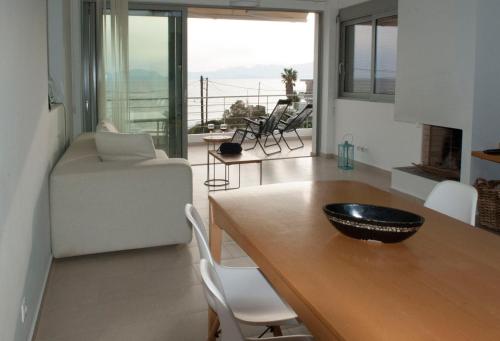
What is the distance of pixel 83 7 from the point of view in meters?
6.71

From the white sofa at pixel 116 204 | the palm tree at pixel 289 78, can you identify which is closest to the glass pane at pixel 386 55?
the white sofa at pixel 116 204

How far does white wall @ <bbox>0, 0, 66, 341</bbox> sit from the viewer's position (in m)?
1.96

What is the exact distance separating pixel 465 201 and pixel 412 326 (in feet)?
4.05

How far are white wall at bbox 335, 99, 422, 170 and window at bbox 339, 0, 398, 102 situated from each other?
17 centimetres

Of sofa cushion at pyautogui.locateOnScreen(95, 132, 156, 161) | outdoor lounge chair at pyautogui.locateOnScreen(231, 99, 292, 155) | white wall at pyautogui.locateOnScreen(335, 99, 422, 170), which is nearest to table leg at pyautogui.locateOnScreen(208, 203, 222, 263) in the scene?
sofa cushion at pyautogui.locateOnScreen(95, 132, 156, 161)

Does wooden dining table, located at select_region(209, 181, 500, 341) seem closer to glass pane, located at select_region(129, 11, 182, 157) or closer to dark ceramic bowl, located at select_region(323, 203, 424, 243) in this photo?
dark ceramic bowl, located at select_region(323, 203, 424, 243)

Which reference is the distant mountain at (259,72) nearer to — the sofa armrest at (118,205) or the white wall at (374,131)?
the white wall at (374,131)

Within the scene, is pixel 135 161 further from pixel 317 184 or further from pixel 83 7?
pixel 83 7

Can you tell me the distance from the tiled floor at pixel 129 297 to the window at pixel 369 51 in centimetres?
390

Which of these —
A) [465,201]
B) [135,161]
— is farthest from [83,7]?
[465,201]

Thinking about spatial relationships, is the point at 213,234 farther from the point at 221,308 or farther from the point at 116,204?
the point at 116,204

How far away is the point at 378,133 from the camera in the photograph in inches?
276

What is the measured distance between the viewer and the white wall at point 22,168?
1.96 m

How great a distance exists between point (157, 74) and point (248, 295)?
5555mm
